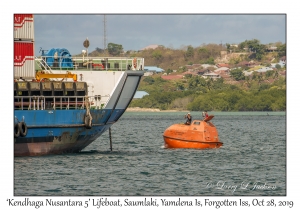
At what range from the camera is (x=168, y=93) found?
7623 inches

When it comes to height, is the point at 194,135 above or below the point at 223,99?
below

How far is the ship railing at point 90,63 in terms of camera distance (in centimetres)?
5016

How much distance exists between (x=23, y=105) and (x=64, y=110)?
2514 mm

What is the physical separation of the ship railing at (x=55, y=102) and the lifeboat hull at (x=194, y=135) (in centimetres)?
478

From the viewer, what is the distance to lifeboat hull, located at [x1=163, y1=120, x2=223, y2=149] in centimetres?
4881

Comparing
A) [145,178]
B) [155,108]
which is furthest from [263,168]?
[155,108]

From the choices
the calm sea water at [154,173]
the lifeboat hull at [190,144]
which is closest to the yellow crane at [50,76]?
the calm sea water at [154,173]

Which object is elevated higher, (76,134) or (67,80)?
(67,80)

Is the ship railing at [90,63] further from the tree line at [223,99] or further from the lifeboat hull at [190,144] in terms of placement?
the tree line at [223,99]

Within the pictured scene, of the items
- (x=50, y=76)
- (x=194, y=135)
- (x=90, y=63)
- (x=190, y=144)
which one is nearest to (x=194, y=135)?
(x=194, y=135)

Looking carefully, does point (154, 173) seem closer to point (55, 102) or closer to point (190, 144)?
point (55, 102)

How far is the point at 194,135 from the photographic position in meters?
49.1
